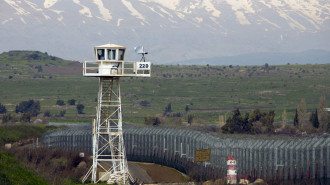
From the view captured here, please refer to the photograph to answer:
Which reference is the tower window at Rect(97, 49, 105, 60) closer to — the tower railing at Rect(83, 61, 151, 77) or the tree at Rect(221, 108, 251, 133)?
the tower railing at Rect(83, 61, 151, 77)

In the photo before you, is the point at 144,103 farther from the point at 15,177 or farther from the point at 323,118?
the point at 15,177

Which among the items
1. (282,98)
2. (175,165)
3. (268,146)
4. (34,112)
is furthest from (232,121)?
(282,98)

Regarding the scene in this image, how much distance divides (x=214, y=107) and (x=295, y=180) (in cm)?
12240

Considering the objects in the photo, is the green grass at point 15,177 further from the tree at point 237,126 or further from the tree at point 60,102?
the tree at point 60,102

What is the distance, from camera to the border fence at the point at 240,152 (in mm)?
55000

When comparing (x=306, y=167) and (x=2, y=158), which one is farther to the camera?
(x=306, y=167)

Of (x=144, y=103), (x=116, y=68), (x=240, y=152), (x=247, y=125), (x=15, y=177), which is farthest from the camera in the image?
(x=144, y=103)

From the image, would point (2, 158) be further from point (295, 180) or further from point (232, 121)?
point (232, 121)

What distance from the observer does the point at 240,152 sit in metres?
58.2

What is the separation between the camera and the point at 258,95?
194125mm

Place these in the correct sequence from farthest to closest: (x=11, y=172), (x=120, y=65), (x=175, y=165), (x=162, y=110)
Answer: (x=162, y=110), (x=175, y=165), (x=120, y=65), (x=11, y=172)

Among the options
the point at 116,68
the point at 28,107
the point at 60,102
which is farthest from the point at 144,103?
the point at 116,68

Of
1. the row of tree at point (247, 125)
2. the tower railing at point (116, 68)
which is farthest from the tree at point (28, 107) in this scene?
the tower railing at point (116, 68)

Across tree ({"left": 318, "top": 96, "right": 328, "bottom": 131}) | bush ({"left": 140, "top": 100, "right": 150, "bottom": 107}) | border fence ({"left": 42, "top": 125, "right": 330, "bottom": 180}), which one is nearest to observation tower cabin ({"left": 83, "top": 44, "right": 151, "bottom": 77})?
border fence ({"left": 42, "top": 125, "right": 330, "bottom": 180})
